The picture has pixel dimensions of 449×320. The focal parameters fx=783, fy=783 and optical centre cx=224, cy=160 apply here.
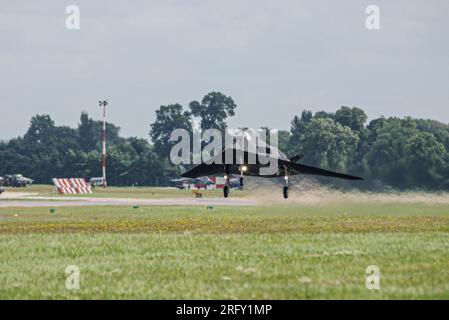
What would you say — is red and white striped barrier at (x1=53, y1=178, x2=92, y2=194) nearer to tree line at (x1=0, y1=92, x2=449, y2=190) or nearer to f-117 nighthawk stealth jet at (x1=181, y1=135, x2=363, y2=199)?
tree line at (x1=0, y1=92, x2=449, y2=190)

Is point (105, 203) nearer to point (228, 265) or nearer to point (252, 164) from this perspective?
point (252, 164)

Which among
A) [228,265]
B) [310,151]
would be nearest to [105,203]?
[310,151]

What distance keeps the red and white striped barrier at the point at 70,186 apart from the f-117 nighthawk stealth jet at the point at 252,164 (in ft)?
149

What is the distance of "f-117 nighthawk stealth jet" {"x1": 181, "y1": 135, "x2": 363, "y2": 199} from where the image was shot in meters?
44.2

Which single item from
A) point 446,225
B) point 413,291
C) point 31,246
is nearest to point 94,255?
point 31,246

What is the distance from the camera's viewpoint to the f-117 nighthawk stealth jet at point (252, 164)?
44.2 m

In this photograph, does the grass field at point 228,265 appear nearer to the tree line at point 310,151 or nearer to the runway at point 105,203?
the tree line at point 310,151

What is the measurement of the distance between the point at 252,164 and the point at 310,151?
4060cm

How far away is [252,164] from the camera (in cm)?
4478

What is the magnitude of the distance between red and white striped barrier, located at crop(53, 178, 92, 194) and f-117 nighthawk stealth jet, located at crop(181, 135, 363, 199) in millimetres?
45284

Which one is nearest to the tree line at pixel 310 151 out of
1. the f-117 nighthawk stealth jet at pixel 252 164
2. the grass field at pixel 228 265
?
the f-117 nighthawk stealth jet at pixel 252 164

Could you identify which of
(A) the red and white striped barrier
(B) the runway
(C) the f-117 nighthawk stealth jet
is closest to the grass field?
(C) the f-117 nighthawk stealth jet
